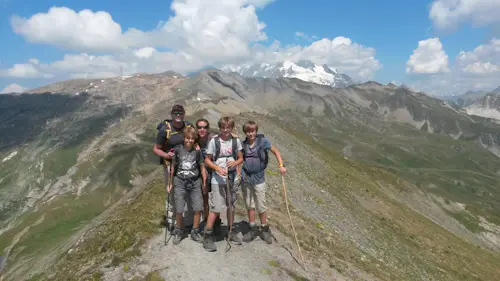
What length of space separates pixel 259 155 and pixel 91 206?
178485 mm

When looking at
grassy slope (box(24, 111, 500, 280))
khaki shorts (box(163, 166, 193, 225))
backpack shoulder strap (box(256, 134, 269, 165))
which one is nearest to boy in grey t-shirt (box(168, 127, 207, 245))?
khaki shorts (box(163, 166, 193, 225))

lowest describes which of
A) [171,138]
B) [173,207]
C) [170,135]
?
[173,207]

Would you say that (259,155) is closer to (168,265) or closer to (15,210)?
(168,265)

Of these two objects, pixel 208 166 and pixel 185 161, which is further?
pixel 208 166

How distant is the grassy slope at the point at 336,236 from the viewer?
634 inches

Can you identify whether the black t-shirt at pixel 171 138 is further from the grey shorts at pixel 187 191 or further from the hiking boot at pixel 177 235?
the hiking boot at pixel 177 235

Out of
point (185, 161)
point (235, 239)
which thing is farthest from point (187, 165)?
point (235, 239)

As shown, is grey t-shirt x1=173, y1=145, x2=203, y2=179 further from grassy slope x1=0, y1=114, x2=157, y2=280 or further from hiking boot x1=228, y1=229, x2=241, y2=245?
grassy slope x1=0, y1=114, x2=157, y2=280

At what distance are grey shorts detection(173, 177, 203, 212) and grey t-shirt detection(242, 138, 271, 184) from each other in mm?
2126

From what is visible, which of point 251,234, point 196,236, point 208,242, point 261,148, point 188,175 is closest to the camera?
point 188,175

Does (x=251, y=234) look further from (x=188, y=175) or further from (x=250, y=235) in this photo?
(x=188, y=175)

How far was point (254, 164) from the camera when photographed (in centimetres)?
1357

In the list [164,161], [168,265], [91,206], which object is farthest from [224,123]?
[91,206]

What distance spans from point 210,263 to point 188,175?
3.61 meters
